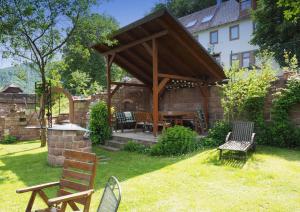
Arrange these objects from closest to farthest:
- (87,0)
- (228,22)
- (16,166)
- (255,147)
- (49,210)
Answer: (49,210), (16,166), (255,147), (87,0), (228,22)

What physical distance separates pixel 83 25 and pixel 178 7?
85.1ft

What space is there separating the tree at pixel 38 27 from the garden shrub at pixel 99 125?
1.96 meters

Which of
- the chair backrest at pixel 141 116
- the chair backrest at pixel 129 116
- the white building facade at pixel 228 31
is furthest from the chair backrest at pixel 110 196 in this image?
the white building facade at pixel 228 31

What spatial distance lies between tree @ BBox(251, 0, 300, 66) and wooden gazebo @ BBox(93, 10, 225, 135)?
21.7 ft

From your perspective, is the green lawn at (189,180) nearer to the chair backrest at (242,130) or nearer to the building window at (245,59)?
the chair backrest at (242,130)

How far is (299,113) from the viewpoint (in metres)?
8.69

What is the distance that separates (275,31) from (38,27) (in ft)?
42.2

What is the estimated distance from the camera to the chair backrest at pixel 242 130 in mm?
8305

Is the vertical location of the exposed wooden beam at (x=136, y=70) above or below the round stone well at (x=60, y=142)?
above

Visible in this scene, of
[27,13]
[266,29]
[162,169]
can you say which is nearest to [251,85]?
[162,169]

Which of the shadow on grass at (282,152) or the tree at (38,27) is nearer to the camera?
the shadow on grass at (282,152)

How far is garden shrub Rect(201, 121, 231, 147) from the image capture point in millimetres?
9086

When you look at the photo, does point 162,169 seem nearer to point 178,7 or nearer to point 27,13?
point 27,13

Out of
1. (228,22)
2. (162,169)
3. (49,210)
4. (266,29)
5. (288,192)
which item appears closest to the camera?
(49,210)
